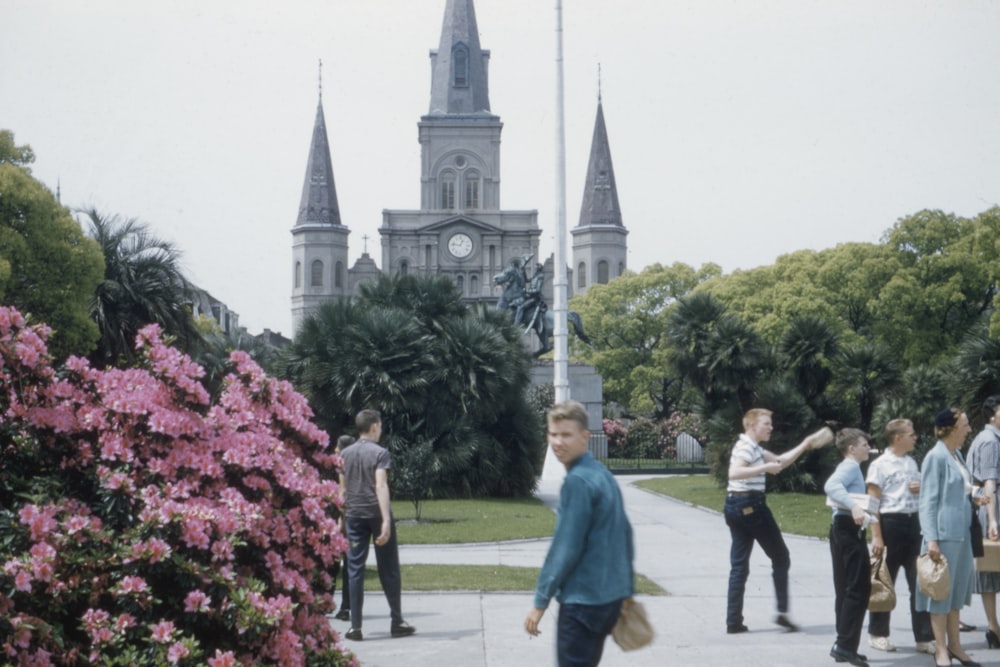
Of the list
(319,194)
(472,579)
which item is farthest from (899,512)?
(319,194)

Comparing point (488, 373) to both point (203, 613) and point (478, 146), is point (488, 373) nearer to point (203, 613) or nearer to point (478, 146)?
point (203, 613)

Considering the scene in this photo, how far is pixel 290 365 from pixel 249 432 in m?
18.5

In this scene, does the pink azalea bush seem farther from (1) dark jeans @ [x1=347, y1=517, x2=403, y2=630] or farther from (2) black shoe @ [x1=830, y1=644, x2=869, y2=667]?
(2) black shoe @ [x1=830, y1=644, x2=869, y2=667]

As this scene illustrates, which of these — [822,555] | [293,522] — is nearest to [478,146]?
[822,555]

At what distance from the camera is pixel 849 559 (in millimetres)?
8188

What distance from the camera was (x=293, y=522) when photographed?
6.81m

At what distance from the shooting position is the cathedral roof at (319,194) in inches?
4176

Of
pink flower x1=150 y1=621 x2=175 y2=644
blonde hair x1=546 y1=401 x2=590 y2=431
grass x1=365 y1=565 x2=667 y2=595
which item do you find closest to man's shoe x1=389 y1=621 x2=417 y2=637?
grass x1=365 y1=565 x2=667 y2=595

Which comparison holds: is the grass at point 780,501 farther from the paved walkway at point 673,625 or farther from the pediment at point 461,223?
the pediment at point 461,223

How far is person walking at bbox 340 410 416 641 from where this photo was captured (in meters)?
9.02

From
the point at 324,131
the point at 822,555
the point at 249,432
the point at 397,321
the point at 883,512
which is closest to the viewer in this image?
the point at 249,432

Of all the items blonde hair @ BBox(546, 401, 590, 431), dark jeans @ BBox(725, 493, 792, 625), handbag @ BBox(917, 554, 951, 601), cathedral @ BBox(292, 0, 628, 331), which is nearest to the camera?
blonde hair @ BBox(546, 401, 590, 431)

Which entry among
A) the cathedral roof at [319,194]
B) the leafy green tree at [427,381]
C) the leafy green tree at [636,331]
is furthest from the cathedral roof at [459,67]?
the leafy green tree at [427,381]

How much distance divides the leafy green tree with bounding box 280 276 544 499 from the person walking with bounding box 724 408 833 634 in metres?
14.0
